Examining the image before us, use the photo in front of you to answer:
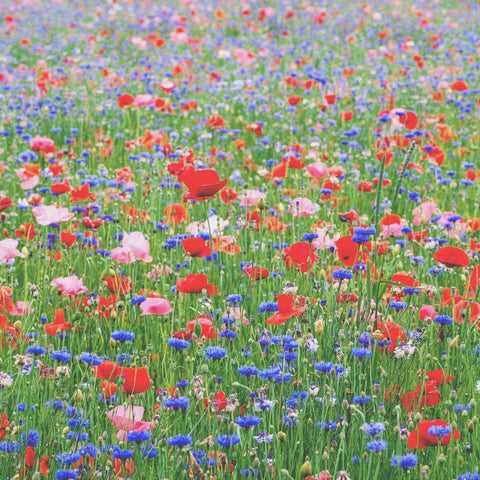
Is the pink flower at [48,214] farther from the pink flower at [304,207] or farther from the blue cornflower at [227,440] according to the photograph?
the blue cornflower at [227,440]

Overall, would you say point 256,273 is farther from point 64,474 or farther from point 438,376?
point 64,474

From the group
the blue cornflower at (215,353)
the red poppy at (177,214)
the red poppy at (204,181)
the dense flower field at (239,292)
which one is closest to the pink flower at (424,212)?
the dense flower field at (239,292)

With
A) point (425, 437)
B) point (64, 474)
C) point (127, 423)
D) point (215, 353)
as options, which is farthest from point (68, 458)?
point (425, 437)

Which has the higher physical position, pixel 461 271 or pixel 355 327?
pixel 355 327

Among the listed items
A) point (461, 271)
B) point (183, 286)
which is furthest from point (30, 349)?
point (461, 271)

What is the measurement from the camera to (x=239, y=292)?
8.48 ft

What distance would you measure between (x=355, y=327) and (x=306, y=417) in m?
0.40

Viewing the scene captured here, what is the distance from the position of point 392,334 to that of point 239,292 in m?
0.68

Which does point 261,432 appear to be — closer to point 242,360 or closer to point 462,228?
point 242,360

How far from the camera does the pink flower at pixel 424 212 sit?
329 cm

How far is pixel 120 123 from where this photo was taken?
556 cm

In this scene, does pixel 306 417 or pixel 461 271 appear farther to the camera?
pixel 461 271

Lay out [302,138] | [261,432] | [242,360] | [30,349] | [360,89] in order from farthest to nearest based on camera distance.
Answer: [360,89], [302,138], [242,360], [30,349], [261,432]

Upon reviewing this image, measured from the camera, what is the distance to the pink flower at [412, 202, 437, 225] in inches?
130
